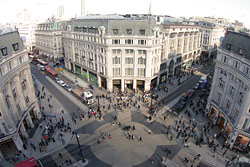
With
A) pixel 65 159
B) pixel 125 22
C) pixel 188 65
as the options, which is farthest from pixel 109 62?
pixel 188 65

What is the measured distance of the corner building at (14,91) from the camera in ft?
115

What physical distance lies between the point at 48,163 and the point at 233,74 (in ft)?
147

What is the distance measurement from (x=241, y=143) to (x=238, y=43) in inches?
882

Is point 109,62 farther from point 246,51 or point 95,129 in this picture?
point 246,51

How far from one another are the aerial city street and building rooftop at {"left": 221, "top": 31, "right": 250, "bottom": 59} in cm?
26

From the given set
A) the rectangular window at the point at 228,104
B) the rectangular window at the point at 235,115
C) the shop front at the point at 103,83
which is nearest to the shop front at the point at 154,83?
the shop front at the point at 103,83

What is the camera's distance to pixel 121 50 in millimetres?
59875

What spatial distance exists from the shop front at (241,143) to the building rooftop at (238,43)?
56.8 feet

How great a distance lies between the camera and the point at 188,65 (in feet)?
315

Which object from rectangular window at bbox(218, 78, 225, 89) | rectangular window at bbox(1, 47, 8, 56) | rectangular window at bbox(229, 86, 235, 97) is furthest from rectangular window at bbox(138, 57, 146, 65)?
rectangular window at bbox(1, 47, 8, 56)

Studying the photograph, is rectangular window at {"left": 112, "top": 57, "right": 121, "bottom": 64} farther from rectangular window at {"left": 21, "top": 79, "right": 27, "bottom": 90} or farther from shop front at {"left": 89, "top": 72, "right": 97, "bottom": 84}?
rectangular window at {"left": 21, "top": 79, "right": 27, "bottom": 90}

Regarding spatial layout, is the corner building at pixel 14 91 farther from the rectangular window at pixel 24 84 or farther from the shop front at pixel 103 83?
the shop front at pixel 103 83

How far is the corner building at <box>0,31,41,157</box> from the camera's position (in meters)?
34.9

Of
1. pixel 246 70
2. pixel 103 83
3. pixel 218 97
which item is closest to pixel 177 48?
pixel 218 97
